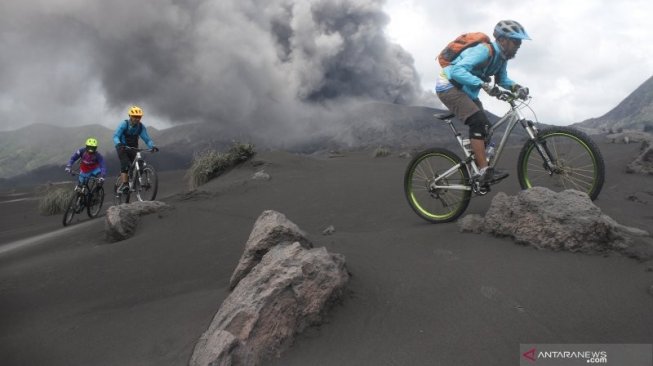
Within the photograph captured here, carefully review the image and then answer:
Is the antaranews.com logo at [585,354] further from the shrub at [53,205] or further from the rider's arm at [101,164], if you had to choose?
the shrub at [53,205]

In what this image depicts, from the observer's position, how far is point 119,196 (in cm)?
929

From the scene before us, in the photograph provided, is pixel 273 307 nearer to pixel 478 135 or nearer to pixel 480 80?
pixel 478 135

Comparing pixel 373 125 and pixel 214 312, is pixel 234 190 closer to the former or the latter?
pixel 214 312

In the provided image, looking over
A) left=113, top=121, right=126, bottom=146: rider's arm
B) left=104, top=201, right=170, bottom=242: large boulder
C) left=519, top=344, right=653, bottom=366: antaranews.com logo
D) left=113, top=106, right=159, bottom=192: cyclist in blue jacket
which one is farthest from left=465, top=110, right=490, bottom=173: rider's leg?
left=113, top=121, right=126, bottom=146: rider's arm

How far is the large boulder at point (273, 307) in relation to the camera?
2119 mm

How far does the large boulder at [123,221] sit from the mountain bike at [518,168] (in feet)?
11.3

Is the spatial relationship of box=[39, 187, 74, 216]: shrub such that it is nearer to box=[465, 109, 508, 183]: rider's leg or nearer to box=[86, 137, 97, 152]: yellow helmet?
box=[86, 137, 97, 152]: yellow helmet

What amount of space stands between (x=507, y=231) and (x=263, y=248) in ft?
6.24

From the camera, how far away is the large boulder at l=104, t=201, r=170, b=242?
17.1 feet

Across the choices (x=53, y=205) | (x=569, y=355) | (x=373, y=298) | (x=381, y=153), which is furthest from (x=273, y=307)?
(x=381, y=153)

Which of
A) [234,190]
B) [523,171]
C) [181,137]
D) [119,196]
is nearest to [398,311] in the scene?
[523,171]

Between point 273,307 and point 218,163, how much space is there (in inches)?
376

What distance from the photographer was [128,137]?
8.84m

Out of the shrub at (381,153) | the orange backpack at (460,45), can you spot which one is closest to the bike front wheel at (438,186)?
the orange backpack at (460,45)
